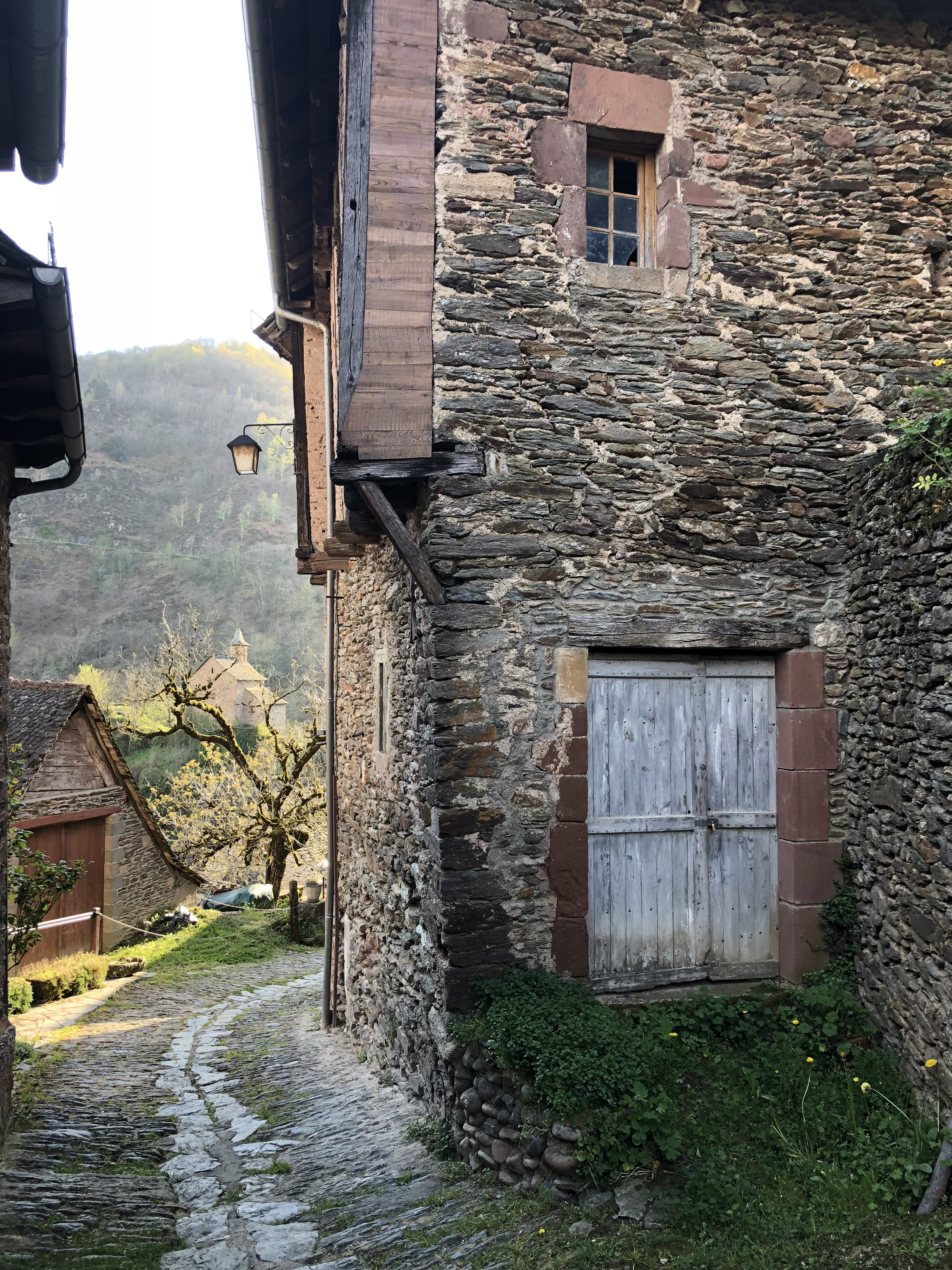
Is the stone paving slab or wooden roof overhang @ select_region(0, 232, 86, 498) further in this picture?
the stone paving slab

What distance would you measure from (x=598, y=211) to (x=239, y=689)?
29.7 m

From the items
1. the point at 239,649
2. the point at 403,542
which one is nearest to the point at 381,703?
the point at 403,542

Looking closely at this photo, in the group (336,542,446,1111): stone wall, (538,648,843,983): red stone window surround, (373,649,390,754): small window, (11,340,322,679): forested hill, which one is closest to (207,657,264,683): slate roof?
(11,340,322,679): forested hill

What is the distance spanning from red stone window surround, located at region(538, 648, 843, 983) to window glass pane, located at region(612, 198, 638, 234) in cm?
255

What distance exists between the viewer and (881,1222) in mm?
3277

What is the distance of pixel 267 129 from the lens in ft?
22.5

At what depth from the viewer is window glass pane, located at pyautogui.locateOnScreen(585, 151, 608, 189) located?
512cm

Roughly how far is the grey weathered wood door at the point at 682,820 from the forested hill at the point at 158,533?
114ft

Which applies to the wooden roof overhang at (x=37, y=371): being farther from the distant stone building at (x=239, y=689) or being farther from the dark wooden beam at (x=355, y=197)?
the distant stone building at (x=239, y=689)

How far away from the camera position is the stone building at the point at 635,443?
4.58m

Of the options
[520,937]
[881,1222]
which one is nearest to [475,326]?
[520,937]

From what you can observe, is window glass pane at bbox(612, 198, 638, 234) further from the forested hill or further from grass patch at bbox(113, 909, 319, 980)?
the forested hill

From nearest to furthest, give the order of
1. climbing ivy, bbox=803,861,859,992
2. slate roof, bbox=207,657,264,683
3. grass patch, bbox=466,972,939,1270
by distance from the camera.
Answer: grass patch, bbox=466,972,939,1270 → climbing ivy, bbox=803,861,859,992 → slate roof, bbox=207,657,264,683

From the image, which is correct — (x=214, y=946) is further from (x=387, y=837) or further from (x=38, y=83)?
(x=38, y=83)
